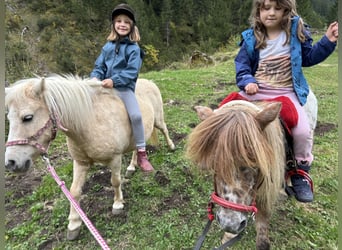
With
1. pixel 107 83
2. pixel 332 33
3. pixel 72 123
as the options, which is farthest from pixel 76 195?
pixel 332 33

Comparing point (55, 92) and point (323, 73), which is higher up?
point (55, 92)

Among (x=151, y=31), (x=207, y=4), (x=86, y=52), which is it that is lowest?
(x=86, y=52)

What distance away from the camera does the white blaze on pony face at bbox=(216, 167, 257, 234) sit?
1.36 meters

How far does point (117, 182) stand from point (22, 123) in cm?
116

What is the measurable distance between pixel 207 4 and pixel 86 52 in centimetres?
1998

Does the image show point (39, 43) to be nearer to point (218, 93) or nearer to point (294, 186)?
point (218, 93)

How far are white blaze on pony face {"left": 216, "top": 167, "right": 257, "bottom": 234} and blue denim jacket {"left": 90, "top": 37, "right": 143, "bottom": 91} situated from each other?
68.3 inches

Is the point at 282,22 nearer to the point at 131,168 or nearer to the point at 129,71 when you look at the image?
the point at 129,71

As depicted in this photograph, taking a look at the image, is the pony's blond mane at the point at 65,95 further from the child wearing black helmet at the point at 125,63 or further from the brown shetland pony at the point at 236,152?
the brown shetland pony at the point at 236,152

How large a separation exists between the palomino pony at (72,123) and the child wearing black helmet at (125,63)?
0.10 m

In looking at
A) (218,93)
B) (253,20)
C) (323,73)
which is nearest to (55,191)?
(253,20)

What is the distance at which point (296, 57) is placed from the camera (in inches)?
78.3

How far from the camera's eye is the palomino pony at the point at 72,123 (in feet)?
5.92

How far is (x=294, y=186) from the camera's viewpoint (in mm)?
2027
